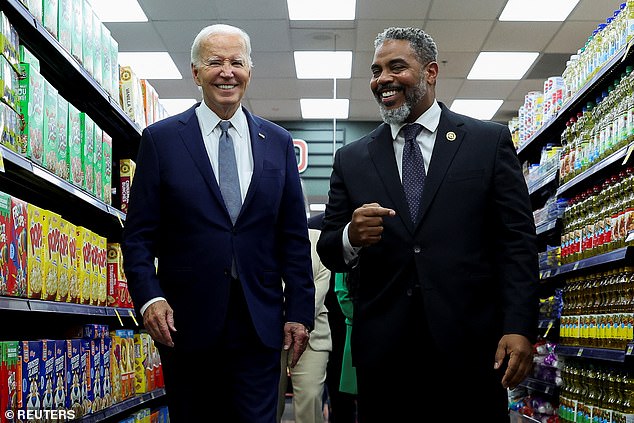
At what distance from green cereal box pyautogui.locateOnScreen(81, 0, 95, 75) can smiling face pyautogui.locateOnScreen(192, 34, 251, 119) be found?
3.26 ft

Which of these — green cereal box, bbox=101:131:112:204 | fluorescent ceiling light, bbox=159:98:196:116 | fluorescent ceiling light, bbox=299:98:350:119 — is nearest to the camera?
green cereal box, bbox=101:131:112:204

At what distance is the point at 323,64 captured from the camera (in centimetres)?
936

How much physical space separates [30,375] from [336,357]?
2.99 meters

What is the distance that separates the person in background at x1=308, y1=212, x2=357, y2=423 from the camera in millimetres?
5305

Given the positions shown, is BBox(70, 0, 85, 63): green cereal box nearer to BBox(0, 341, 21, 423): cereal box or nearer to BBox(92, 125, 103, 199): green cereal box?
BBox(92, 125, 103, 199): green cereal box

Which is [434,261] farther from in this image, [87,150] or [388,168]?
[87,150]

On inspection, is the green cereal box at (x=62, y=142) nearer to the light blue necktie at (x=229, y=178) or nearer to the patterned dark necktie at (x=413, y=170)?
the light blue necktie at (x=229, y=178)

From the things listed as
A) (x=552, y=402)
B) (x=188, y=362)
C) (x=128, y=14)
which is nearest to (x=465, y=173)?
(x=188, y=362)

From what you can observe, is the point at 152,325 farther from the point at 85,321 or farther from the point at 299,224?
the point at 85,321

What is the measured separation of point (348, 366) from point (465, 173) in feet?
6.52

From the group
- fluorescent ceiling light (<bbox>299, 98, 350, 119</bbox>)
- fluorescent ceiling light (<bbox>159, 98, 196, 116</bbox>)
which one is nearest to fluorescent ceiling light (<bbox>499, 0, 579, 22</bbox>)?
fluorescent ceiling light (<bbox>299, 98, 350, 119</bbox>)

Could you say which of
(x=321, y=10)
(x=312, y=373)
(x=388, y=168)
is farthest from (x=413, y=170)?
(x=321, y=10)

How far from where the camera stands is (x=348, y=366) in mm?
4176

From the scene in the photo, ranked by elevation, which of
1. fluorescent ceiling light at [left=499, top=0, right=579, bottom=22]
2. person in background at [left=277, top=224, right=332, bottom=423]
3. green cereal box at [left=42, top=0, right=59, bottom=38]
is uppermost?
fluorescent ceiling light at [left=499, top=0, right=579, bottom=22]
